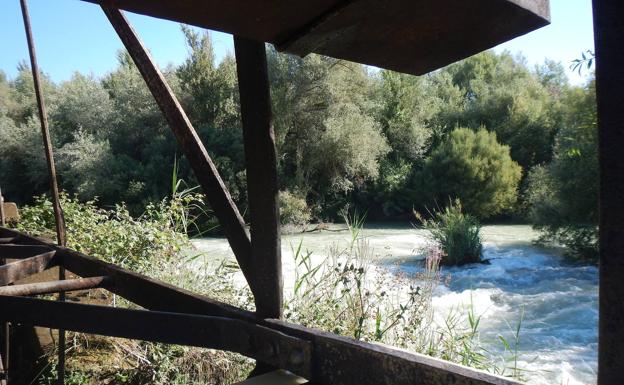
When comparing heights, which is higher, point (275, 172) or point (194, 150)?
point (194, 150)

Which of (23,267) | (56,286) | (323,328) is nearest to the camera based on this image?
(56,286)

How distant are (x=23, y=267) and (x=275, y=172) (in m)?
1.68

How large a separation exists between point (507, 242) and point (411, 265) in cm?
541

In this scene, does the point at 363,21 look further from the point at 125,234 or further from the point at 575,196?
the point at 575,196

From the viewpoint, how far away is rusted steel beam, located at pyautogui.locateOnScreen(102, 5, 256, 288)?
6.20ft

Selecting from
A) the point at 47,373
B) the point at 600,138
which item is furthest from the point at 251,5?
the point at 47,373

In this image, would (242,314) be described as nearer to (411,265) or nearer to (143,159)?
(411,265)

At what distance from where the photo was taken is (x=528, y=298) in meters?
9.47

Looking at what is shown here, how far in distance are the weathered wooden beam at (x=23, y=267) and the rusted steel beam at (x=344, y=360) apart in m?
0.73

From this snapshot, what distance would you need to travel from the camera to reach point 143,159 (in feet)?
71.5

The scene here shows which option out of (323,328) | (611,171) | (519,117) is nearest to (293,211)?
(519,117)

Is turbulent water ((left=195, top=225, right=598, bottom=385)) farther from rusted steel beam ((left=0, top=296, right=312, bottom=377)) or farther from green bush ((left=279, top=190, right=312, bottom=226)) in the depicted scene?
green bush ((left=279, top=190, right=312, bottom=226))

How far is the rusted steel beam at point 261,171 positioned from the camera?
159 centimetres

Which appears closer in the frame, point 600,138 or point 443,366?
point 600,138
